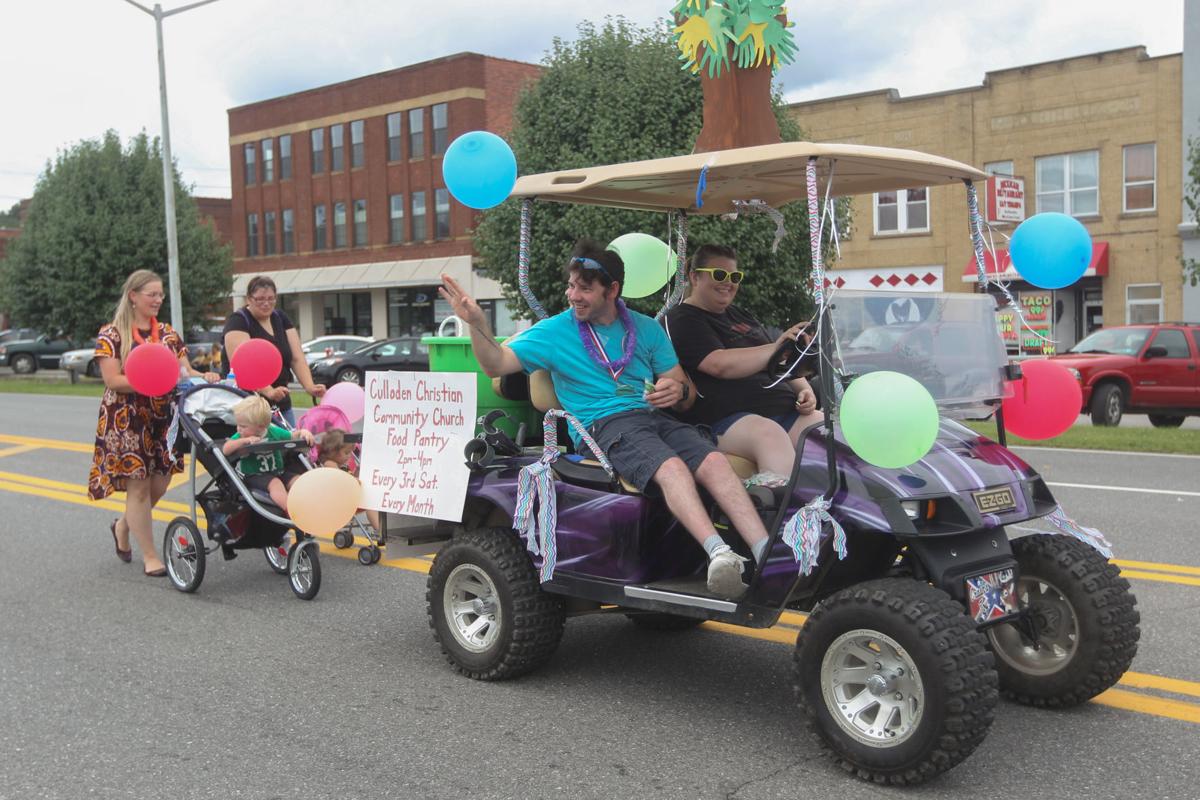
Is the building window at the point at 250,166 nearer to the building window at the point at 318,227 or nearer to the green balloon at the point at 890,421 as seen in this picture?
the building window at the point at 318,227

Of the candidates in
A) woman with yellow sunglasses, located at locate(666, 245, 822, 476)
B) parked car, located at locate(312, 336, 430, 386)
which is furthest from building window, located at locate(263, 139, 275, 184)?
woman with yellow sunglasses, located at locate(666, 245, 822, 476)

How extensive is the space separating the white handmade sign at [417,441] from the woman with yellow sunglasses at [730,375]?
3.34 feet

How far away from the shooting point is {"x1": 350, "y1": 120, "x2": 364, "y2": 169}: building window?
48750 millimetres

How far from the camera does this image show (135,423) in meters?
7.58

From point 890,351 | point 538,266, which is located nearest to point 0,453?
point 538,266

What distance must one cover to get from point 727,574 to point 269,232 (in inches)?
2053

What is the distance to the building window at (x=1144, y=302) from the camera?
30.2m

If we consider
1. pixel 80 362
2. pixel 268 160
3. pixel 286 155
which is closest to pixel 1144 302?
pixel 80 362

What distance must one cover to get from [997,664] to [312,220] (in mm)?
49559

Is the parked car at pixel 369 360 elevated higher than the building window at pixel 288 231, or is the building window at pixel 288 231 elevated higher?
the building window at pixel 288 231

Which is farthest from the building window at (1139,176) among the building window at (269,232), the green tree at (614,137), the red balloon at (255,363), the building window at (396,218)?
the building window at (269,232)

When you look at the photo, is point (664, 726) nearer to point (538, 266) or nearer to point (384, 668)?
point (384, 668)

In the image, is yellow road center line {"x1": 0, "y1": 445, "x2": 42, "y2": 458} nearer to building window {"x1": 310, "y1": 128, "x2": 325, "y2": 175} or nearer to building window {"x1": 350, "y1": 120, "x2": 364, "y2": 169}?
building window {"x1": 350, "y1": 120, "x2": 364, "y2": 169}

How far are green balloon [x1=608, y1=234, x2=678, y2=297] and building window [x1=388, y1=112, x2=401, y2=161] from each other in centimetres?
4282
